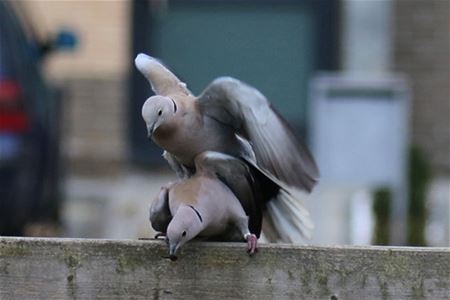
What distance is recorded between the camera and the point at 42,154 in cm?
985

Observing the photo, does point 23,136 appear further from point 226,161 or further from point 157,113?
point 157,113

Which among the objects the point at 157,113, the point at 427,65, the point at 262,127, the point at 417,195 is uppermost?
the point at 157,113

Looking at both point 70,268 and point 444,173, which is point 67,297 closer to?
point 70,268

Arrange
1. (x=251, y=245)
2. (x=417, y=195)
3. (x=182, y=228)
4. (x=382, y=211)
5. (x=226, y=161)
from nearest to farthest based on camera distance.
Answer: (x=182, y=228) < (x=251, y=245) < (x=226, y=161) < (x=382, y=211) < (x=417, y=195)

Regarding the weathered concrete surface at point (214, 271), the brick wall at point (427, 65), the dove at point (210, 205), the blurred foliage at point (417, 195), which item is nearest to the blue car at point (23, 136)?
the blurred foliage at point (417, 195)

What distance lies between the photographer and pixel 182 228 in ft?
13.6

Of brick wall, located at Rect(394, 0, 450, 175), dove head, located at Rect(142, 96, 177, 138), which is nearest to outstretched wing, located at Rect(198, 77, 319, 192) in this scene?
dove head, located at Rect(142, 96, 177, 138)

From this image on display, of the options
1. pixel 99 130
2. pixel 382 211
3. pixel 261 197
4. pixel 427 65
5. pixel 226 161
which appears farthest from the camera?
pixel 427 65

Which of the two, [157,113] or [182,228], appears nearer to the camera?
[182,228]

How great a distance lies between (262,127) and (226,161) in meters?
0.20

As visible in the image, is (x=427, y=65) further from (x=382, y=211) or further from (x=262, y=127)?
(x=262, y=127)

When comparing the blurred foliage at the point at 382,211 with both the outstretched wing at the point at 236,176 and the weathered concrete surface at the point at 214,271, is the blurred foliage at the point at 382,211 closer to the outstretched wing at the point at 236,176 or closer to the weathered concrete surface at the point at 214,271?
the outstretched wing at the point at 236,176

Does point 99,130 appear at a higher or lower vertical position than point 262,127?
lower

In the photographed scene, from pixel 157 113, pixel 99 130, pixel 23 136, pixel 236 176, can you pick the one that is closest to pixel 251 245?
pixel 236 176
